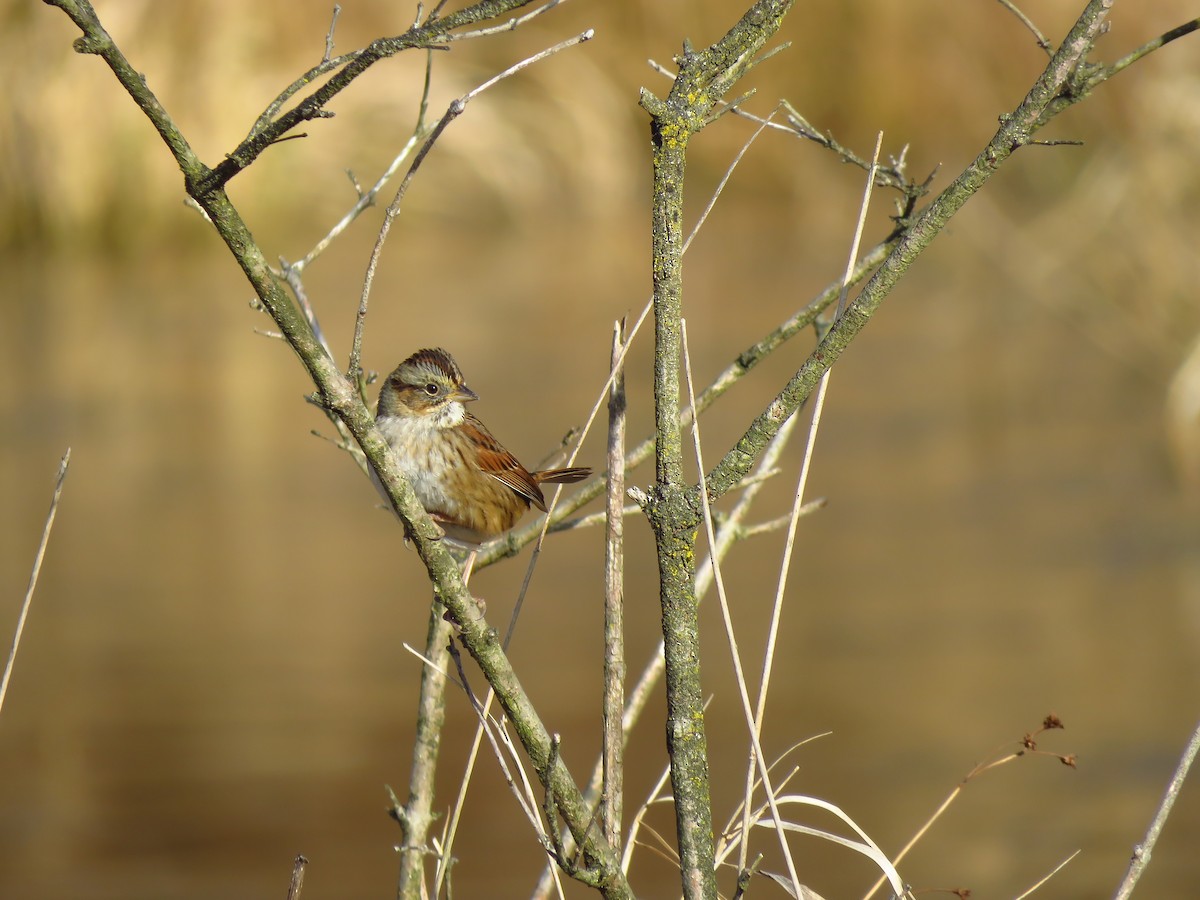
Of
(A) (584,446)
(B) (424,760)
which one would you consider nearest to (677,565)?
(B) (424,760)

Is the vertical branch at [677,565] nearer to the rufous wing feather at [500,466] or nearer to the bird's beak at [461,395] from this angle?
the rufous wing feather at [500,466]

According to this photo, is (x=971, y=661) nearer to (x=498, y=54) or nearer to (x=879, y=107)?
(x=879, y=107)

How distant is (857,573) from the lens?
7141 mm

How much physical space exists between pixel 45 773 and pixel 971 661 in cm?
315

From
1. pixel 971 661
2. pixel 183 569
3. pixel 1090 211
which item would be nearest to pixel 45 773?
pixel 183 569

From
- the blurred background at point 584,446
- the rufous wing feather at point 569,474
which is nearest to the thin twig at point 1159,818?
the rufous wing feather at point 569,474

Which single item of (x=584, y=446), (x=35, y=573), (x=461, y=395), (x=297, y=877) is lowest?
(x=297, y=877)

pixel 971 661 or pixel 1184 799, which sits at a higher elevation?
pixel 971 661

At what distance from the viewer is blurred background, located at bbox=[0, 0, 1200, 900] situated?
5316mm

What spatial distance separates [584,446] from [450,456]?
11.4 ft

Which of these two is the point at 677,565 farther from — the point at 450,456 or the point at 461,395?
the point at 461,395

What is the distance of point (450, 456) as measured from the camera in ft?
12.7

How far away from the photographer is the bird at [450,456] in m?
3.82

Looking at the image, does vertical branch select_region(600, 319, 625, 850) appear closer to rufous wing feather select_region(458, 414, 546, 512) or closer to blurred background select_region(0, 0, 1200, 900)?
blurred background select_region(0, 0, 1200, 900)
